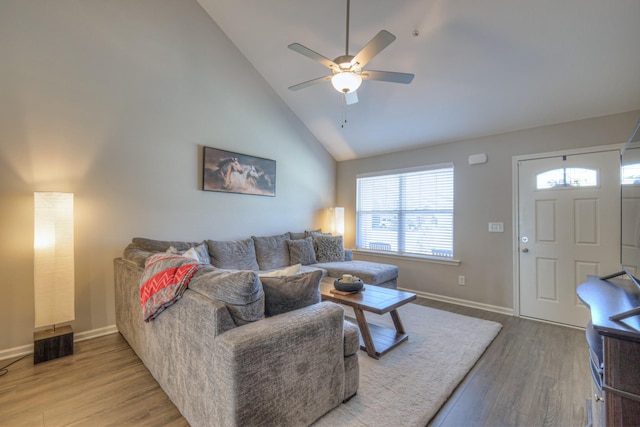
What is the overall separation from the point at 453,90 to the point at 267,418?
3.72 m

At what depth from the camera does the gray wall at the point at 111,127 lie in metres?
2.55

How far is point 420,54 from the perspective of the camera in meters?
3.09

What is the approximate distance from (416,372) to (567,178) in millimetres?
2915

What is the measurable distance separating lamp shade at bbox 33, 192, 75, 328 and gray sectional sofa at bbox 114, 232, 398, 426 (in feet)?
3.51

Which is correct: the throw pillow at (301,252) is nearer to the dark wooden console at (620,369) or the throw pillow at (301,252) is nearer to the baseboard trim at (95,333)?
the baseboard trim at (95,333)

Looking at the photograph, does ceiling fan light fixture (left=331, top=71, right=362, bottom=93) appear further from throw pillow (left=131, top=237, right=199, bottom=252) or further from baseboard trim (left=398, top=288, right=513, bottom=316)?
baseboard trim (left=398, top=288, right=513, bottom=316)

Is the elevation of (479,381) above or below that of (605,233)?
below

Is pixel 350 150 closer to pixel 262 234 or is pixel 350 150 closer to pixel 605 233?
pixel 262 234

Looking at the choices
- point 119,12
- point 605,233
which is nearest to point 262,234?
point 119,12

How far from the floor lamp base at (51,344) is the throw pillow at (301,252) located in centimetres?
259

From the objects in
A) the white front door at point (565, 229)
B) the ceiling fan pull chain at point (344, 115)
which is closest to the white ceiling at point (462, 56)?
the ceiling fan pull chain at point (344, 115)

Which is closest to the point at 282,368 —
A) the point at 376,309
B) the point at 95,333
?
the point at 376,309

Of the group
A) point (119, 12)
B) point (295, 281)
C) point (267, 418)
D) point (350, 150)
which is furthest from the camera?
point (350, 150)

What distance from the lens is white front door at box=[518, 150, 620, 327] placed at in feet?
9.96
